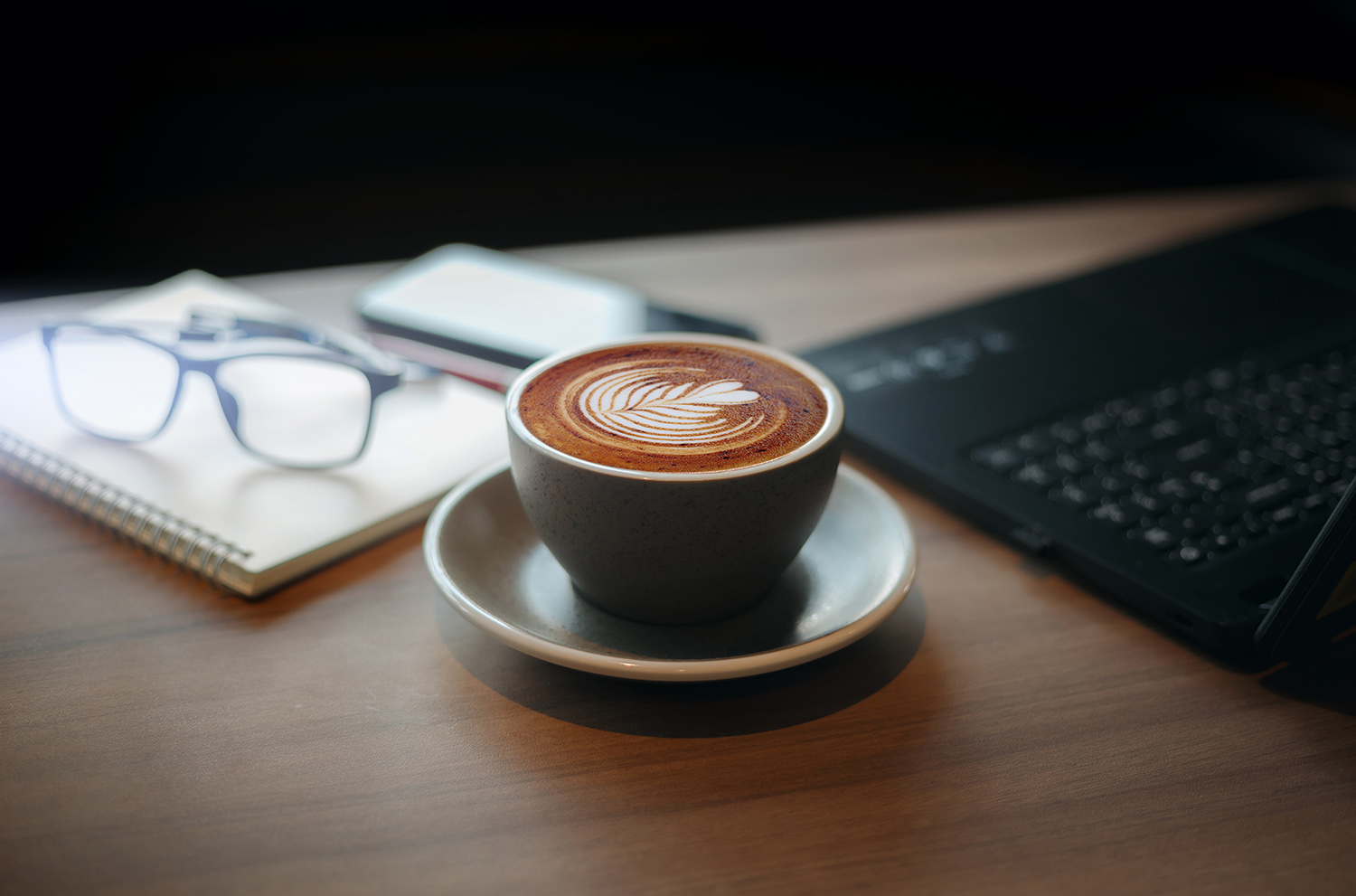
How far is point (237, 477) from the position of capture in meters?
0.53

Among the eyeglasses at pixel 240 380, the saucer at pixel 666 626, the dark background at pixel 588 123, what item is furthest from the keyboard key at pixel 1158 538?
the dark background at pixel 588 123

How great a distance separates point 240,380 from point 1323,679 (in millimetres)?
668

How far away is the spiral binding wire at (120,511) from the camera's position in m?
0.47

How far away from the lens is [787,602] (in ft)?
1.43

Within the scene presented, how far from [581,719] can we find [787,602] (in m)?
0.11

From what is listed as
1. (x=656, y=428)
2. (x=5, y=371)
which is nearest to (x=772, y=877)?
(x=656, y=428)

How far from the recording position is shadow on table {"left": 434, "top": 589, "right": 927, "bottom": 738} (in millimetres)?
389

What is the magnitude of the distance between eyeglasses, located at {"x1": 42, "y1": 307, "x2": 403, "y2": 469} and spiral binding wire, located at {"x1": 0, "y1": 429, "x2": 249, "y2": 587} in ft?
0.12

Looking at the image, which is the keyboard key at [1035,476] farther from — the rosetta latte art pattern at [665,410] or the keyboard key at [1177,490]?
the rosetta latte art pattern at [665,410]

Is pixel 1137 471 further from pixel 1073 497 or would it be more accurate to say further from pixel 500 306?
pixel 500 306

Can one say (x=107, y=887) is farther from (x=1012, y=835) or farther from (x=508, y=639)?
(x=1012, y=835)

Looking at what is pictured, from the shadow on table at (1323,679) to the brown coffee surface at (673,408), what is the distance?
0.25 m

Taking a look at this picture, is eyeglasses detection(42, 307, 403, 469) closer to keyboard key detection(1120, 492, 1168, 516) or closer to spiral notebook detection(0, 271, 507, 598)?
spiral notebook detection(0, 271, 507, 598)

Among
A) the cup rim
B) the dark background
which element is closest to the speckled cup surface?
the cup rim
